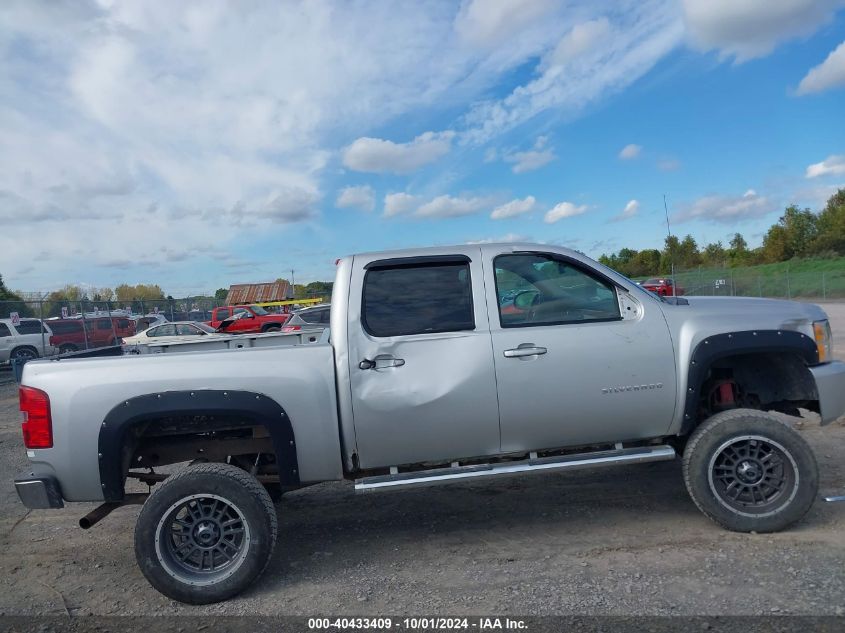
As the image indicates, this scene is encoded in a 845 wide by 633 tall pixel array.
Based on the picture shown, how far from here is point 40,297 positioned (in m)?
25.0

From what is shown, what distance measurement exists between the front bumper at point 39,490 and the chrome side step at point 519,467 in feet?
6.01

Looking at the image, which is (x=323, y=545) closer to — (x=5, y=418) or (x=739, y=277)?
(x=5, y=418)

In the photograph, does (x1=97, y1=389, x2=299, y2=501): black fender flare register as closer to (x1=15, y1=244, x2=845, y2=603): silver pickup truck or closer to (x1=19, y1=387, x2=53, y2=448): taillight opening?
(x1=15, y1=244, x2=845, y2=603): silver pickup truck

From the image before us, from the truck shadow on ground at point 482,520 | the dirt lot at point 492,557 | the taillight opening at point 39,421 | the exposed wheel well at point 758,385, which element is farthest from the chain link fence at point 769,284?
the taillight opening at point 39,421

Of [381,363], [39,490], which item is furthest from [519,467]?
[39,490]

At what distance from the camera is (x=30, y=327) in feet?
74.6

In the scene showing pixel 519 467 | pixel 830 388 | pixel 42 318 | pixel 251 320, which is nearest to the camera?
pixel 519 467

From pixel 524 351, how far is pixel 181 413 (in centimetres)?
217

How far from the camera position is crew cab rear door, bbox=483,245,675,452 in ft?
14.4

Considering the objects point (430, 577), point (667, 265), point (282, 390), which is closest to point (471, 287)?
point (282, 390)

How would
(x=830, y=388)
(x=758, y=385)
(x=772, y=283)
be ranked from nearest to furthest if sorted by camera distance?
(x=830, y=388) → (x=758, y=385) → (x=772, y=283)

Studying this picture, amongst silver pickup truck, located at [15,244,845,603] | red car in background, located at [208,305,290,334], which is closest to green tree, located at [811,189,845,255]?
red car in background, located at [208,305,290,334]

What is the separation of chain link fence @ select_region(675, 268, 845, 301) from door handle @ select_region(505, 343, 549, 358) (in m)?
36.1

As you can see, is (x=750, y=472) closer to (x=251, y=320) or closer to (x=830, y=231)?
(x=251, y=320)
